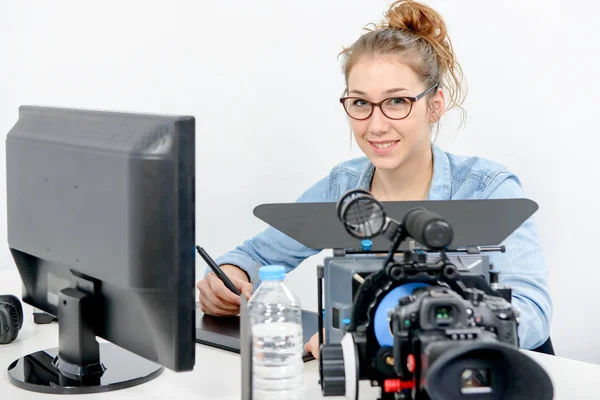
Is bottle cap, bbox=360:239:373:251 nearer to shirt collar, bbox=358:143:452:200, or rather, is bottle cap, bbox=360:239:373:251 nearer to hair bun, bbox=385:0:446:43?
shirt collar, bbox=358:143:452:200

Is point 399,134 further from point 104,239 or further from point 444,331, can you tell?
point 444,331

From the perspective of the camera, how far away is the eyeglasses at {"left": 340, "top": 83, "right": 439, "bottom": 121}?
1.95m

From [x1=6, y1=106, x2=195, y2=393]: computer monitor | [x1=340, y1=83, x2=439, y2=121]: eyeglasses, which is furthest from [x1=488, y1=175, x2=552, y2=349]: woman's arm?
Result: [x1=6, y1=106, x2=195, y2=393]: computer monitor

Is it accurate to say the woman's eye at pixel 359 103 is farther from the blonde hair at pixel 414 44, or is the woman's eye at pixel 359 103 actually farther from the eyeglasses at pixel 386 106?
the blonde hair at pixel 414 44

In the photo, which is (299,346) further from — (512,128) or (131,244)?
(512,128)

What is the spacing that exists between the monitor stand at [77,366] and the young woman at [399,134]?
367 mm

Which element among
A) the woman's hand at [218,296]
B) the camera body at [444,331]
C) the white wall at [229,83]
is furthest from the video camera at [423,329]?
the white wall at [229,83]

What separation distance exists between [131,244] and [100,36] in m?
1.69

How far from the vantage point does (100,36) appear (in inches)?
107

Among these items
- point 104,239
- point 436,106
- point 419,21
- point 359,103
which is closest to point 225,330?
point 104,239

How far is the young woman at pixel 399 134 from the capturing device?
6.39ft

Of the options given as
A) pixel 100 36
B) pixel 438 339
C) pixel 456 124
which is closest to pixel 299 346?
pixel 438 339

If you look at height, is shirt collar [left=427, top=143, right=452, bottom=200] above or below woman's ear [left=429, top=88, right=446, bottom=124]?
below

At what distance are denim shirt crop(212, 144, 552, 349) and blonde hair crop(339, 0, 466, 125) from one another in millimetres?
203
